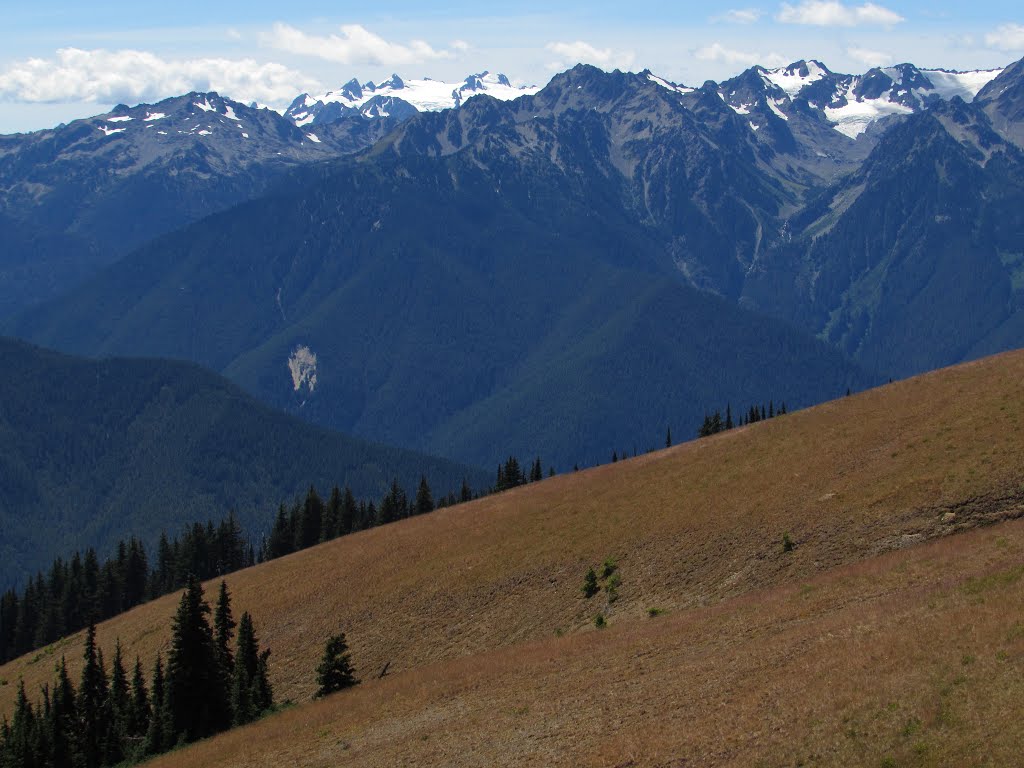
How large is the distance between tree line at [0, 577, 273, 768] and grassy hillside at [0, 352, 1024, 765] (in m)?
3.41

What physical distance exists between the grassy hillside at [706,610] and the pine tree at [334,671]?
3076 mm

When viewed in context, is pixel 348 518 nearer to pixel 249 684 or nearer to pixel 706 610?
pixel 249 684

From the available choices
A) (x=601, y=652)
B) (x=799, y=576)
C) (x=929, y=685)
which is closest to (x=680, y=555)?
(x=799, y=576)

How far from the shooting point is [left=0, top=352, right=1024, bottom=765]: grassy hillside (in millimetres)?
40156

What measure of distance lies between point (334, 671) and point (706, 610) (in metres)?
23.7

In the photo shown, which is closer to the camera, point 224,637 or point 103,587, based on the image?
point 224,637

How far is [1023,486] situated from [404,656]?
1454 inches

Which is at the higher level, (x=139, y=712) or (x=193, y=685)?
(x=193, y=685)

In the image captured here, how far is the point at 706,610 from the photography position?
62344mm

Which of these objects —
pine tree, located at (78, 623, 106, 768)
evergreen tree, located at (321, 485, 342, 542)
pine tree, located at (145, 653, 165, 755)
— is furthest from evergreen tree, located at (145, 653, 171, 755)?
evergreen tree, located at (321, 485, 342, 542)

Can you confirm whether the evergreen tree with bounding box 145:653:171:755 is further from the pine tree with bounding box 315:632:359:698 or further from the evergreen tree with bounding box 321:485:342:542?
the evergreen tree with bounding box 321:485:342:542

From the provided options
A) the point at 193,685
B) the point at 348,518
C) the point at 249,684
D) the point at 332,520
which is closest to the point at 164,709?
the point at 193,685

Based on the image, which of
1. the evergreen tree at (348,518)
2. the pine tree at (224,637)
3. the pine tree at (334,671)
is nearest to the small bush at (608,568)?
the pine tree at (334,671)

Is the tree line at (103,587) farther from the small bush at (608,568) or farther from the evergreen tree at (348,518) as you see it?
the small bush at (608,568)
